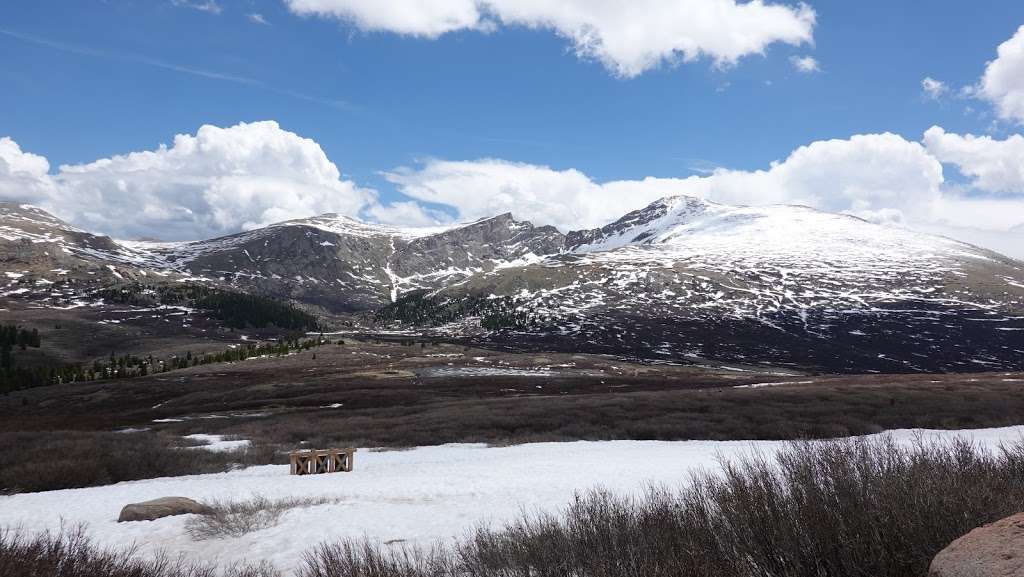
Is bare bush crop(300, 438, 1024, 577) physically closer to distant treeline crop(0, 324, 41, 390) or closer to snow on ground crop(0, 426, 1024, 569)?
snow on ground crop(0, 426, 1024, 569)

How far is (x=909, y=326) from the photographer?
189 m

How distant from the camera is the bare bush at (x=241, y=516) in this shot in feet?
48.9

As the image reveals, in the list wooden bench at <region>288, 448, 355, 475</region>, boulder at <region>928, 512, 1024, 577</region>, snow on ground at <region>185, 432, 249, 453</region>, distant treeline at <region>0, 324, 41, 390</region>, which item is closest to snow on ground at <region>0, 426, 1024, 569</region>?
wooden bench at <region>288, 448, 355, 475</region>

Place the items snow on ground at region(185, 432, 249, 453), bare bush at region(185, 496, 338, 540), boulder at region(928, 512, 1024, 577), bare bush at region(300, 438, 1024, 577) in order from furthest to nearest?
snow on ground at region(185, 432, 249, 453), bare bush at region(185, 496, 338, 540), bare bush at region(300, 438, 1024, 577), boulder at region(928, 512, 1024, 577)

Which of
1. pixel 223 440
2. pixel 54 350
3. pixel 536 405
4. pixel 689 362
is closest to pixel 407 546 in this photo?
pixel 223 440

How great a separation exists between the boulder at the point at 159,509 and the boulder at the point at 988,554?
59.0ft

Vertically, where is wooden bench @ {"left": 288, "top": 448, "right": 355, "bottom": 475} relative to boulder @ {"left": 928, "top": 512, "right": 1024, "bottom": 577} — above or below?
below

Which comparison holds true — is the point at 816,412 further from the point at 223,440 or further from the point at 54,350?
the point at 54,350

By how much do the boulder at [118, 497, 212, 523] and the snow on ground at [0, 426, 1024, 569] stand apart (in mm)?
460

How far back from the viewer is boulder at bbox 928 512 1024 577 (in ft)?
16.1

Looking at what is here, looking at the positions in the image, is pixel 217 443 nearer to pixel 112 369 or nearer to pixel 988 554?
pixel 988 554

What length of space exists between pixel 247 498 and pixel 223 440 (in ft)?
58.7

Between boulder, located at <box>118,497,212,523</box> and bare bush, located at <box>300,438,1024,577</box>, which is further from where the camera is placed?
boulder, located at <box>118,497,212,523</box>

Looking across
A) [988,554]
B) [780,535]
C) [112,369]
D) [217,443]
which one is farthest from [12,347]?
[988,554]
